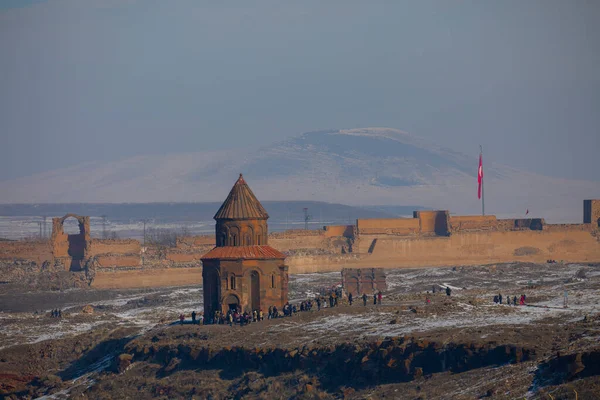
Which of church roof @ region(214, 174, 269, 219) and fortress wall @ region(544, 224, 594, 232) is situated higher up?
church roof @ region(214, 174, 269, 219)

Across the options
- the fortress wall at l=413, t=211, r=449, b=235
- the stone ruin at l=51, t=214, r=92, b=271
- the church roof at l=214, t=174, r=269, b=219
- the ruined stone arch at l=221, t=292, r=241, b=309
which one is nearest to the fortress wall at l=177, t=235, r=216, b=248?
the stone ruin at l=51, t=214, r=92, b=271

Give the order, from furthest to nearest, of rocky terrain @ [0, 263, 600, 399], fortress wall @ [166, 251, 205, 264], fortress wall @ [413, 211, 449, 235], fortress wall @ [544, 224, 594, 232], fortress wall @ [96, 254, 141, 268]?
fortress wall @ [413, 211, 449, 235] < fortress wall @ [544, 224, 594, 232] < fortress wall @ [166, 251, 205, 264] < fortress wall @ [96, 254, 141, 268] < rocky terrain @ [0, 263, 600, 399]

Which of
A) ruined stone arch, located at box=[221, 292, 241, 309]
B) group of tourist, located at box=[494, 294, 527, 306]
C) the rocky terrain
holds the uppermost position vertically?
ruined stone arch, located at box=[221, 292, 241, 309]

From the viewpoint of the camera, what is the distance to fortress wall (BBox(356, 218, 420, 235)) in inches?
A: 3359

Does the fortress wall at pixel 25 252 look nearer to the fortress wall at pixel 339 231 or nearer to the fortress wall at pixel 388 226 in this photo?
the fortress wall at pixel 339 231

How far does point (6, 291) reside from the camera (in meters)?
67.5

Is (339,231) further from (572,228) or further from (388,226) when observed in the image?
(572,228)

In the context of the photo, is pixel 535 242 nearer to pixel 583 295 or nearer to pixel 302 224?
pixel 583 295

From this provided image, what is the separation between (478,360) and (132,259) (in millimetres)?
41913

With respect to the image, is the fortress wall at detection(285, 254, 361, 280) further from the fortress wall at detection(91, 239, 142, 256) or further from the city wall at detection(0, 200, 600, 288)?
the fortress wall at detection(91, 239, 142, 256)

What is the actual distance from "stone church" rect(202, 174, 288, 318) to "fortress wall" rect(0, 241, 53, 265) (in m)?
30.0

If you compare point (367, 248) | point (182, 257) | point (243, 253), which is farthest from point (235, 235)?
point (367, 248)

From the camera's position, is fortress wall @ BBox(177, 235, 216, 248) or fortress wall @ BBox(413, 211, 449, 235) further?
fortress wall @ BBox(413, 211, 449, 235)

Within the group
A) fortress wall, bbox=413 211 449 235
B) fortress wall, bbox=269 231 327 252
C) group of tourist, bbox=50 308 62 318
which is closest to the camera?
group of tourist, bbox=50 308 62 318
